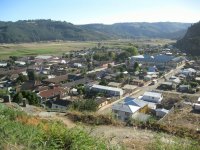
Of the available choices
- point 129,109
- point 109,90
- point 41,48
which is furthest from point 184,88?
point 41,48

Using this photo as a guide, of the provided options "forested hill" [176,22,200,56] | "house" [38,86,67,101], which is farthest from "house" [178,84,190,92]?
"forested hill" [176,22,200,56]

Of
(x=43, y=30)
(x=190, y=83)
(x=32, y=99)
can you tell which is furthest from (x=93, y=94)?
(x=43, y=30)

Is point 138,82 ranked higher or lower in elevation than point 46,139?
lower

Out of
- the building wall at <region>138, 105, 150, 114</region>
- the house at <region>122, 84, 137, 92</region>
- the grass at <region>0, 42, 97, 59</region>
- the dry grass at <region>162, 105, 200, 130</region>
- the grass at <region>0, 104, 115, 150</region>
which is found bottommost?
the house at <region>122, 84, 137, 92</region>

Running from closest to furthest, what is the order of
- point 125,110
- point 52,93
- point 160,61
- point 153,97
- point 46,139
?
1. point 46,139
2. point 125,110
3. point 153,97
4. point 52,93
5. point 160,61

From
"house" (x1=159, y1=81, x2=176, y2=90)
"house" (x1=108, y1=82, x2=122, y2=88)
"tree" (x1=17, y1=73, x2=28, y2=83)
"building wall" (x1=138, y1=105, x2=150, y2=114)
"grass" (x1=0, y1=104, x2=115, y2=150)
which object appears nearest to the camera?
"grass" (x1=0, y1=104, x2=115, y2=150)

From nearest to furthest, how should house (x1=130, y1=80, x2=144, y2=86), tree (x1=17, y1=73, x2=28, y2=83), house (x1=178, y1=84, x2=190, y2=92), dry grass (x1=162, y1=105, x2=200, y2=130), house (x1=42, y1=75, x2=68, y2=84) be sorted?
dry grass (x1=162, y1=105, x2=200, y2=130)
house (x1=178, y1=84, x2=190, y2=92)
house (x1=130, y1=80, x2=144, y2=86)
house (x1=42, y1=75, x2=68, y2=84)
tree (x1=17, y1=73, x2=28, y2=83)

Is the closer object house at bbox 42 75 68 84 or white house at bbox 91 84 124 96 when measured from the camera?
white house at bbox 91 84 124 96

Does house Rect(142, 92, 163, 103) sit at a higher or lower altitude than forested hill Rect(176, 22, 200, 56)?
lower

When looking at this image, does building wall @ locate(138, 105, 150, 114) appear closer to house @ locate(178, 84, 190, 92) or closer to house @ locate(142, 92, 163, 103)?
house @ locate(142, 92, 163, 103)

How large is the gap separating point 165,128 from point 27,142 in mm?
3861

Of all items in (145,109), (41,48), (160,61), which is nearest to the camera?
(145,109)

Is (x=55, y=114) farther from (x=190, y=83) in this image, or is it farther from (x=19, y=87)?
(x=190, y=83)

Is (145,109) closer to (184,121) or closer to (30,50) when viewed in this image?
(184,121)
